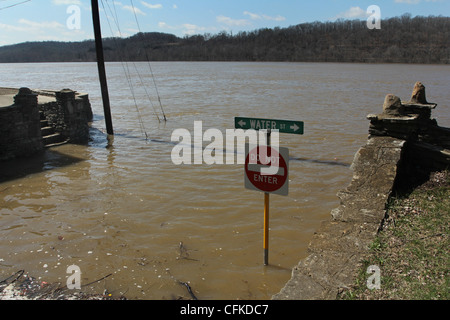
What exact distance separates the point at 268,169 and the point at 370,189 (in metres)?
2.37

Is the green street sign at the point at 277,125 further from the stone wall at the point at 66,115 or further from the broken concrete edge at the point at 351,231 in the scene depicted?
the stone wall at the point at 66,115

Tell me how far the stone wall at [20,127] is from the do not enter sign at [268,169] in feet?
30.8

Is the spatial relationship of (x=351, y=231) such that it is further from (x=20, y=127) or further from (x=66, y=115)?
(x=66, y=115)

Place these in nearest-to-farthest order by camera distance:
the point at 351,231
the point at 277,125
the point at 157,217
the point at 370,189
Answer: the point at 277,125 → the point at 351,231 → the point at 370,189 → the point at 157,217

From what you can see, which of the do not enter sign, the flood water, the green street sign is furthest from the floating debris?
the green street sign

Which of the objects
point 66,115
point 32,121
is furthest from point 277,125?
point 66,115

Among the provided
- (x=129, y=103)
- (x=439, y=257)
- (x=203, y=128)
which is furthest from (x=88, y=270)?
(x=129, y=103)

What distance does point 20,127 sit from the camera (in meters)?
11.2

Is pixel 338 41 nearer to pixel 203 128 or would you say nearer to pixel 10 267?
A: pixel 203 128

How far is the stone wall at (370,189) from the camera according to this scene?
3930 mm

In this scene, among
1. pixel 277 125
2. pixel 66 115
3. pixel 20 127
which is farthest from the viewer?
pixel 66 115

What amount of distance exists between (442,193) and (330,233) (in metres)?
2.21

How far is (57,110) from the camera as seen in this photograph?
13.7 meters

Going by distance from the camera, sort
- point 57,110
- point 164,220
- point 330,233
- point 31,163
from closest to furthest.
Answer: point 330,233 → point 164,220 → point 31,163 → point 57,110
